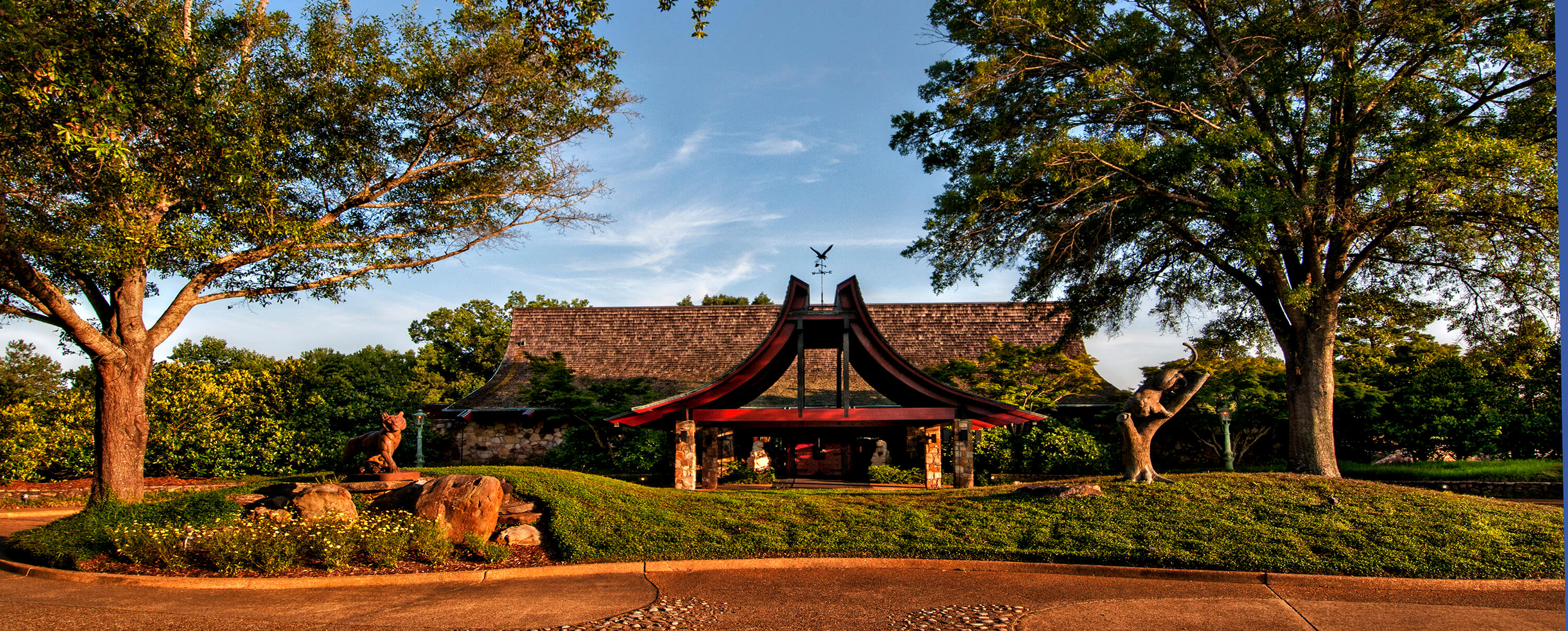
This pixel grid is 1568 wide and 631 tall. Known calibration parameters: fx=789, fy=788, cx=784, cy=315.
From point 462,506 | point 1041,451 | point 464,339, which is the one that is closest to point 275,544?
point 462,506

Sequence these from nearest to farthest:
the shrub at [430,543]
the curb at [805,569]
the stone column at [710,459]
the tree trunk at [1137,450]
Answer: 1. the curb at [805,569]
2. the shrub at [430,543]
3. the tree trunk at [1137,450]
4. the stone column at [710,459]

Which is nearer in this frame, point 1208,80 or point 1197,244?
point 1208,80

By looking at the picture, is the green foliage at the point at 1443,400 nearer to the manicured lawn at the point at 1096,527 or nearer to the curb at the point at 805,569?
the manicured lawn at the point at 1096,527

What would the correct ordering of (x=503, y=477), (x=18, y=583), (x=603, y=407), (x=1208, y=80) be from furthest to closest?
1. (x=603, y=407)
2. (x=1208, y=80)
3. (x=503, y=477)
4. (x=18, y=583)

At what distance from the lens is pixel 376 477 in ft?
39.8

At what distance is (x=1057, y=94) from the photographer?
17062 mm

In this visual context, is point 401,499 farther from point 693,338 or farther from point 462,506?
point 693,338

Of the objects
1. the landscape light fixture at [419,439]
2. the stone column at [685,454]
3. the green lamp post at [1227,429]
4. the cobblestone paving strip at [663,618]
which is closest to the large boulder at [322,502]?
the cobblestone paving strip at [663,618]

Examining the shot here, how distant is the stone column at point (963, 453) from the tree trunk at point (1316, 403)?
650cm

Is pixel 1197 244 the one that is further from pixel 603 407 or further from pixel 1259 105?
pixel 603 407

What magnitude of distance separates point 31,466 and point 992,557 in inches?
837

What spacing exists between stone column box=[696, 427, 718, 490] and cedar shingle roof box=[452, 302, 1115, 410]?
18.6 ft

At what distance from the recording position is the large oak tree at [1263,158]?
13492 mm

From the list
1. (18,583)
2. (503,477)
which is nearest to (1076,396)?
(503,477)
